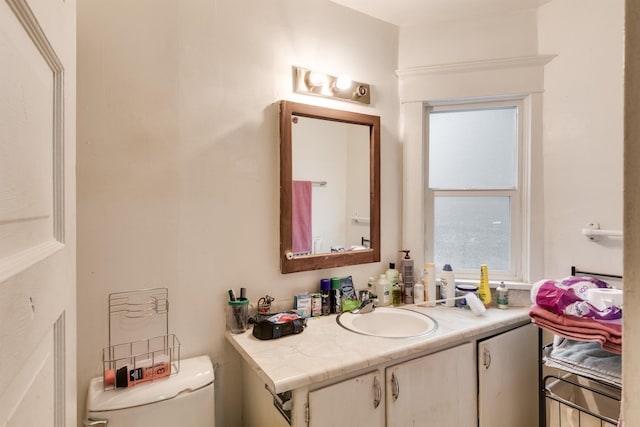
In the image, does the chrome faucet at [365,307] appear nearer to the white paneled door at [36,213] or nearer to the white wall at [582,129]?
the white wall at [582,129]

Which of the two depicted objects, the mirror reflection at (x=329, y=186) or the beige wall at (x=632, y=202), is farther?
the mirror reflection at (x=329, y=186)

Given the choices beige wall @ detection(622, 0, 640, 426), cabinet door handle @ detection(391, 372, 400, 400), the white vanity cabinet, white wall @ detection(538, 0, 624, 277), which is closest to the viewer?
beige wall @ detection(622, 0, 640, 426)

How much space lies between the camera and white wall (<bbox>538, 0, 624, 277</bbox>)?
1.69 m

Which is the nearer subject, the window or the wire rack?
the wire rack

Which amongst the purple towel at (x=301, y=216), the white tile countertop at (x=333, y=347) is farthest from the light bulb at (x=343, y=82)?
the white tile countertop at (x=333, y=347)

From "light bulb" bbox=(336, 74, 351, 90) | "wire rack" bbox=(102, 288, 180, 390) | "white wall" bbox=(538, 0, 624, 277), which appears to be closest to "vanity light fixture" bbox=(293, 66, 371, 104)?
"light bulb" bbox=(336, 74, 351, 90)

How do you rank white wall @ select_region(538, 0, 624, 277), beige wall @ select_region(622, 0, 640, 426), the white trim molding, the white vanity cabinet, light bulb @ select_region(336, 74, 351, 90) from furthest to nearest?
the white trim molding, light bulb @ select_region(336, 74, 351, 90), white wall @ select_region(538, 0, 624, 277), the white vanity cabinet, beige wall @ select_region(622, 0, 640, 426)

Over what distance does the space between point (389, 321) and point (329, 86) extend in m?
1.31

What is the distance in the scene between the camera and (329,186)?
1821 mm

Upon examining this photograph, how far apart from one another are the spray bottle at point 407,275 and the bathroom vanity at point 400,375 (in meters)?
0.12

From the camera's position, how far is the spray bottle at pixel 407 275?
6.36 ft

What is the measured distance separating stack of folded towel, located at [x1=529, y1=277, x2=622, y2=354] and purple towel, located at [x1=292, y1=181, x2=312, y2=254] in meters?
1.08

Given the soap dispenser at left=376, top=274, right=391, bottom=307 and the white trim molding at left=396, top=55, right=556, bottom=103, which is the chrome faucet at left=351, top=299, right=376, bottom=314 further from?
the white trim molding at left=396, top=55, right=556, bottom=103

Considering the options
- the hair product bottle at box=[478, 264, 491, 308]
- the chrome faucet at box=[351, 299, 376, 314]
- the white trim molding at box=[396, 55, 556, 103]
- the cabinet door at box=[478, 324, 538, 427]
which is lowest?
the cabinet door at box=[478, 324, 538, 427]
